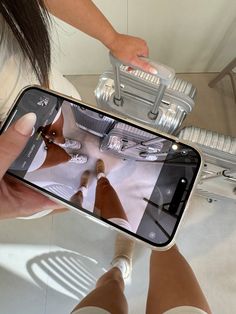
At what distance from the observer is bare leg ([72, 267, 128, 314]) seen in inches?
24.1

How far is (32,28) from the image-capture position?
42cm

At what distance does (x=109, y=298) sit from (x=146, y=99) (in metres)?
0.46

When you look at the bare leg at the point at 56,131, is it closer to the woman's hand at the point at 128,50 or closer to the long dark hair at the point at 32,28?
the long dark hair at the point at 32,28

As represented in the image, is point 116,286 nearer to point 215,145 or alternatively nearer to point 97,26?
point 215,145

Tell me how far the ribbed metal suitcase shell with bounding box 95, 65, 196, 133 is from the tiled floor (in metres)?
0.34

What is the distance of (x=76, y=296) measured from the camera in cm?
96

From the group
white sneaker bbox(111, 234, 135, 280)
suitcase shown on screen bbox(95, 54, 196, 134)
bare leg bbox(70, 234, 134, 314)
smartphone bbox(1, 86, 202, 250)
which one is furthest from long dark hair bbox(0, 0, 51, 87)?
white sneaker bbox(111, 234, 135, 280)

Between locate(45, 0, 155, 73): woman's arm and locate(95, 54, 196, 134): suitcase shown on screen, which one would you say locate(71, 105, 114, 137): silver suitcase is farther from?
locate(95, 54, 196, 134): suitcase shown on screen

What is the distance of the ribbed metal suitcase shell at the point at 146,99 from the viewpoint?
803mm

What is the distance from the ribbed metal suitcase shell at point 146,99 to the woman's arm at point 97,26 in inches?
6.8

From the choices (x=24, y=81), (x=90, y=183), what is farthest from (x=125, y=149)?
(x=24, y=81)

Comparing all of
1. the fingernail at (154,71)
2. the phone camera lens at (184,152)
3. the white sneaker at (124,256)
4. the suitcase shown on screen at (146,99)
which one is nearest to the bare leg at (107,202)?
the phone camera lens at (184,152)

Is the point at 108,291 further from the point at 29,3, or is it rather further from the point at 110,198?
the point at 29,3

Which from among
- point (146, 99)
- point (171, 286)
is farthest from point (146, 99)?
point (171, 286)
